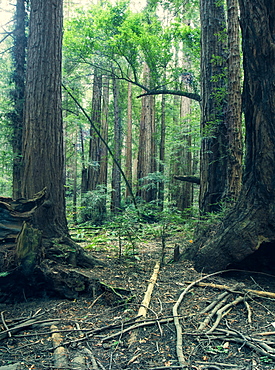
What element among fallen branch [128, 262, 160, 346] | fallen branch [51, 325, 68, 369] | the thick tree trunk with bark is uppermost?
the thick tree trunk with bark

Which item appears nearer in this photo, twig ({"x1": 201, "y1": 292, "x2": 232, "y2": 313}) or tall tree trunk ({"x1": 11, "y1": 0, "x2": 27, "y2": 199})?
twig ({"x1": 201, "y1": 292, "x2": 232, "y2": 313})

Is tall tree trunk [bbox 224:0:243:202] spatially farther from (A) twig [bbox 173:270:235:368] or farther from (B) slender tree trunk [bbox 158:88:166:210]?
(B) slender tree trunk [bbox 158:88:166:210]

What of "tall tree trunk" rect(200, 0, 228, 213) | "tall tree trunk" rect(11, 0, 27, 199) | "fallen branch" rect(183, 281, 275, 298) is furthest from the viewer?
"tall tree trunk" rect(11, 0, 27, 199)

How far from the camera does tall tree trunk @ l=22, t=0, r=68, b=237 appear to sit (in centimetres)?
466

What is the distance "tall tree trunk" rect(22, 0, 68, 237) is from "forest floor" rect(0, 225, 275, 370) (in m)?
1.41

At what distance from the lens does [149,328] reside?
2762 mm

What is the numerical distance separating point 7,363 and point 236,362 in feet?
6.23

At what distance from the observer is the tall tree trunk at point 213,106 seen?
6098mm

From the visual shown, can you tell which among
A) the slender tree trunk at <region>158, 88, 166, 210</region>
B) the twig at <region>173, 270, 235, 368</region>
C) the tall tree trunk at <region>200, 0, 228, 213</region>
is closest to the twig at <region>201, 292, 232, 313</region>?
the twig at <region>173, 270, 235, 368</region>

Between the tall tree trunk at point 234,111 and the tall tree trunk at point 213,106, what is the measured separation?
319 mm

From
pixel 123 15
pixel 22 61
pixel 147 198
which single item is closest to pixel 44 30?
pixel 22 61

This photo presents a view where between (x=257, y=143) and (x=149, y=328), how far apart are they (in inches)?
113

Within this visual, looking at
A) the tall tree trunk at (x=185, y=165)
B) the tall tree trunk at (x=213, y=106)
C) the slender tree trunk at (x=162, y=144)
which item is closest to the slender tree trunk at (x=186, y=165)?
the tall tree trunk at (x=185, y=165)

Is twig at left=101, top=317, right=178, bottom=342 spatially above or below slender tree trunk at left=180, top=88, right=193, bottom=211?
below
